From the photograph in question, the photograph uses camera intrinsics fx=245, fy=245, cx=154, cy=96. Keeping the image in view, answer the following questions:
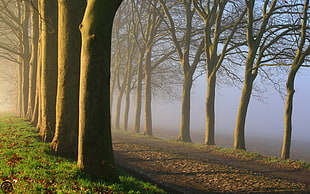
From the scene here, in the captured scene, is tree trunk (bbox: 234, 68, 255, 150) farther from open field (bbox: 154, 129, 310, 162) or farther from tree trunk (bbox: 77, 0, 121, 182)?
tree trunk (bbox: 77, 0, 121, 182)

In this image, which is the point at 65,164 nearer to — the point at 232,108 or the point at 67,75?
the point at 67,75

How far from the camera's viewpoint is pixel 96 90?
5.34 m

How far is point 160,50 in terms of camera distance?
2947 centimetres

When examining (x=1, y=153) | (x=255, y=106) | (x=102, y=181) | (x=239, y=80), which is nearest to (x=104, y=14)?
(x=102, y=181)

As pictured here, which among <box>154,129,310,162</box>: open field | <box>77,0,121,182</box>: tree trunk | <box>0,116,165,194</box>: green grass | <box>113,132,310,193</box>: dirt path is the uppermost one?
<box>77,0,121,182</box>: tree trunk

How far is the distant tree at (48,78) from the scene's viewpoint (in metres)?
9.03

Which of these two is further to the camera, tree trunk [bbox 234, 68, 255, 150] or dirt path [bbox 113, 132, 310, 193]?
tree trunk [bbox 234, 68, 255, 150]

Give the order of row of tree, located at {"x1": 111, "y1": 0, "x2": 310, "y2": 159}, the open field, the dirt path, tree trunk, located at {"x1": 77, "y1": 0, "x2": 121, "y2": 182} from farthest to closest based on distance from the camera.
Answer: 1. the open field
2. row of tree, located at {"x1": 111, "y1": 0, "x2": 310, "y2": 159}
3. the dirt path
4. tree trunk, located at {"x1": 77, "y1": 0, "x2": 121, "y2": 182}

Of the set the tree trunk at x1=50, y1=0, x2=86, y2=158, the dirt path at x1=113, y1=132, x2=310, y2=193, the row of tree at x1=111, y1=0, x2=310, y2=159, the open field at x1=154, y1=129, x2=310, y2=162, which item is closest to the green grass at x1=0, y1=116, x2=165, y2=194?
the tree trunk at x1=50, y1=0, x2=86, y2=158

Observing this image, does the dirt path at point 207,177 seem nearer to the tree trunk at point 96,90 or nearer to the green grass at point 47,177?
the green grass at point 47,177

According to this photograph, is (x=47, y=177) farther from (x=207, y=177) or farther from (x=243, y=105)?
(x=243, y=105)

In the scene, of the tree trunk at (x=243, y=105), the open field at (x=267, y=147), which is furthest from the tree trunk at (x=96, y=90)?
the open field at (x=267, y=147)

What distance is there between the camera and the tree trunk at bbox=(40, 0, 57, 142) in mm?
9030

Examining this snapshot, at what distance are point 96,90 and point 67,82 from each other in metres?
2.49
